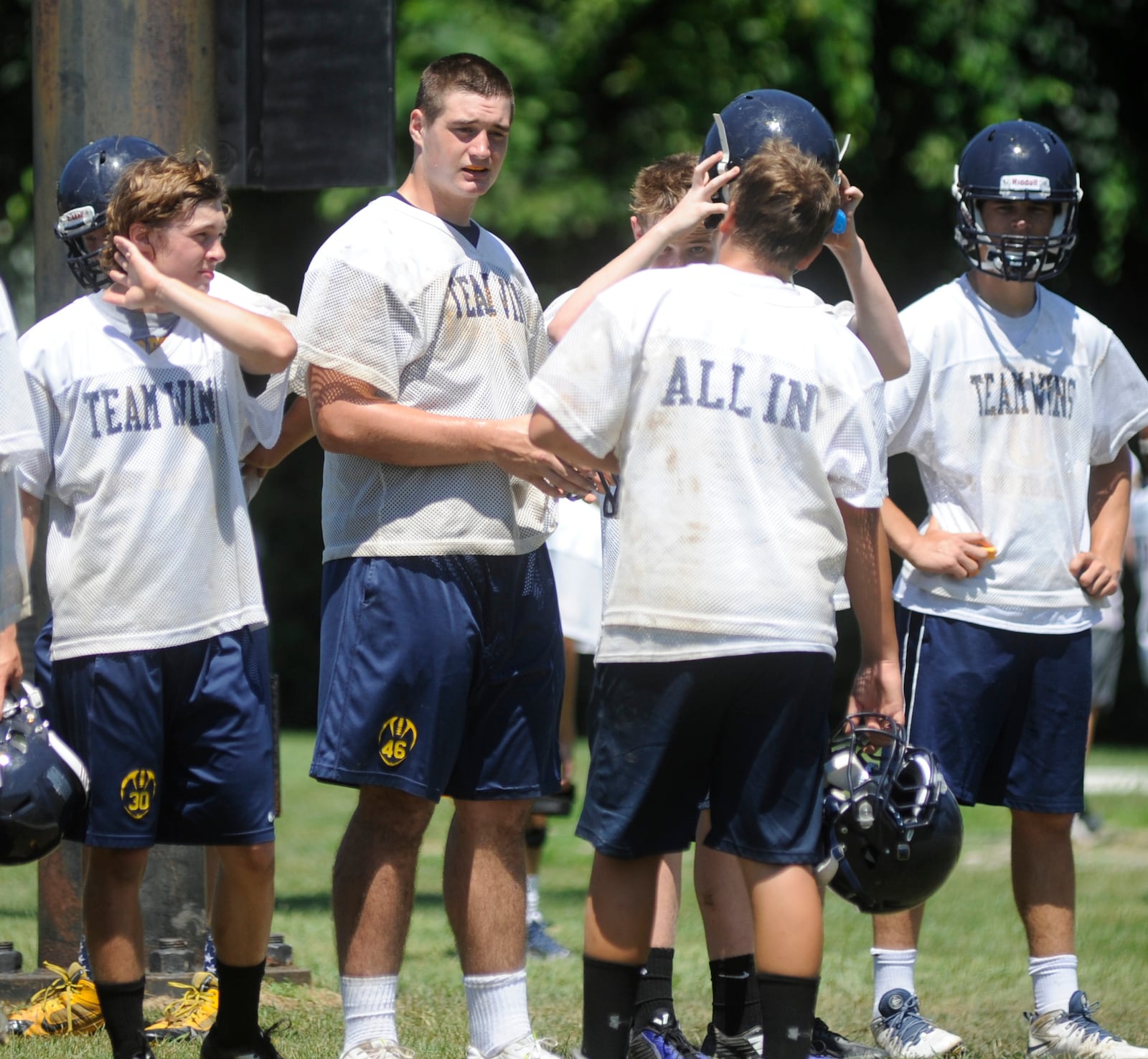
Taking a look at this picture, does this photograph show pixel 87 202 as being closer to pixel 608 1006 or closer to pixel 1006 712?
pixel 608 1006

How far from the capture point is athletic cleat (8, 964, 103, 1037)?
5176 mm

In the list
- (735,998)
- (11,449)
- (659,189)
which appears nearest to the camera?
(11,449)

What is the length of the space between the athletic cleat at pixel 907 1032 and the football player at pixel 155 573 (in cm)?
182

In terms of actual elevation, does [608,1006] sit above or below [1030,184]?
below

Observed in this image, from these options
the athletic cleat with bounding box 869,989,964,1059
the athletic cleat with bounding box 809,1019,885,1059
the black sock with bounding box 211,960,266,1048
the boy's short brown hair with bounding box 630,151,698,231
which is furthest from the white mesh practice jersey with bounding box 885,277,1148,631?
the black sock with bounding box 211,960,266,1048

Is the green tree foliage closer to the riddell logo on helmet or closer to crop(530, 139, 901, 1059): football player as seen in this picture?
the riddell logo on helmet

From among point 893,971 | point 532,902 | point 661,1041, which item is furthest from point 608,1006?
point 532,902

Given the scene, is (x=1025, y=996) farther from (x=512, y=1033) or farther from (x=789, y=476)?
(x=789, y=476)

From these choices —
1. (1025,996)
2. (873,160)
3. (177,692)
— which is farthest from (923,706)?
(873,160)

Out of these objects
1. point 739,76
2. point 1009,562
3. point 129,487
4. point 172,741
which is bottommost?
point 172,741

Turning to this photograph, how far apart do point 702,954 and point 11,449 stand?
3912mm

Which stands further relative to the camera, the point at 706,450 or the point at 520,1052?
the point at 520,1052

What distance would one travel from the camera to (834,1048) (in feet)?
15.9

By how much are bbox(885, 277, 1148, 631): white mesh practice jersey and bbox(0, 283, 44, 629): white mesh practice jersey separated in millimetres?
2440
